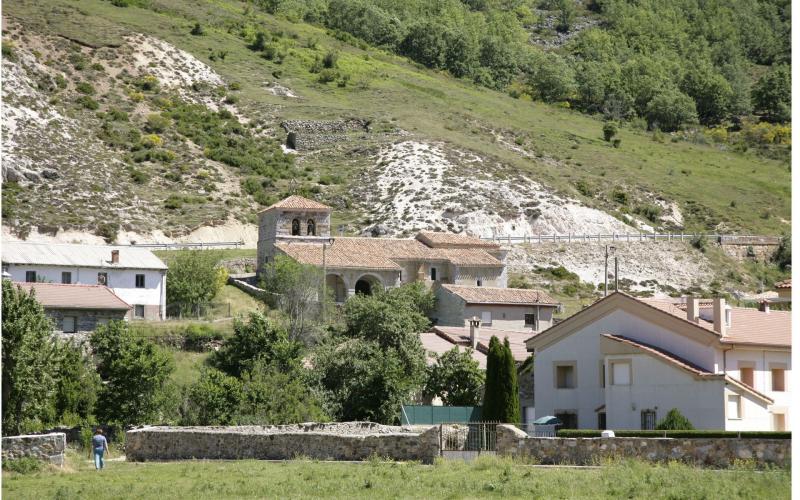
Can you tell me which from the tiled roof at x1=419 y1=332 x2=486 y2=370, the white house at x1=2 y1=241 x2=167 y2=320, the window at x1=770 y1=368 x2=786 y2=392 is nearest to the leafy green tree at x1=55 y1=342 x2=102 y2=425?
the tiled roof at x1=419 y1=332 x2=486 y2=370

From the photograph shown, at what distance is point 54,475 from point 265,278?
165 feet

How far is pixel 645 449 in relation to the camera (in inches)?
1222

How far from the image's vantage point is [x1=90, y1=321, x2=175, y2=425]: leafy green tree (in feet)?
169

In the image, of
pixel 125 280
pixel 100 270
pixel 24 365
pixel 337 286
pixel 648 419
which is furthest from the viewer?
pixel 337 286

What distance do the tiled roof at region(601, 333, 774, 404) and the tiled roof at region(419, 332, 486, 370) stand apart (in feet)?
58.2

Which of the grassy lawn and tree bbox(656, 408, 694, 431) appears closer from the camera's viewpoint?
the grassy lawn

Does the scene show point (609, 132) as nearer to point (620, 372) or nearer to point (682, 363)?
point (620, 372)

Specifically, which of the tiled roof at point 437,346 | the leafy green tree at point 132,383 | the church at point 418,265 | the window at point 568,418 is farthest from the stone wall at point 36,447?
the church at point 418,265

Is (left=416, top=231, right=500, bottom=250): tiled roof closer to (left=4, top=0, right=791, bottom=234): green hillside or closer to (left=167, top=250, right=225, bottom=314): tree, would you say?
(left=167, top=250, right=225, bottom=314): tree

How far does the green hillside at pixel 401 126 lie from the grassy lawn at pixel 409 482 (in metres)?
76.1

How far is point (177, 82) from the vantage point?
150 metres

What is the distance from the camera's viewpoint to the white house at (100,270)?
73.2m

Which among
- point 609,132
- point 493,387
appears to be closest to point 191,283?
point 493,387

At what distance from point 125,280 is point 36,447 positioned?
4333 cm
